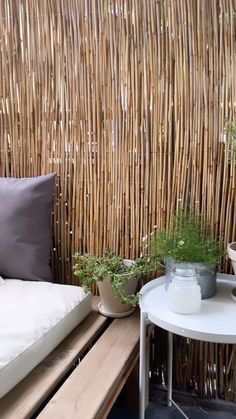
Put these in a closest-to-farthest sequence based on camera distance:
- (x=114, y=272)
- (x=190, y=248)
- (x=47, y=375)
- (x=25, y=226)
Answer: (x=47, y=375) → (x=190, y=248) → (x=114, y=272) → (x=25, y=226)

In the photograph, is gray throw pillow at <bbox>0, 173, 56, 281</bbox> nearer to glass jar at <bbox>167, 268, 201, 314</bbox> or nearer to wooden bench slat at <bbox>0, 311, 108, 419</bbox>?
wooden bench slat at <bbox>0, 311, 108, 419</bbox>

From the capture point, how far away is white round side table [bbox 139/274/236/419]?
1.08 m

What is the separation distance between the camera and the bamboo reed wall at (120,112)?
56.8 inches

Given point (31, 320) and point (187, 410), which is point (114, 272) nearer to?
point (31, 320)

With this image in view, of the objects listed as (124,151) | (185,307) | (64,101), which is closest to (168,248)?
(185,307)

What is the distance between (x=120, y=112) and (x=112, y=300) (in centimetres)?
80

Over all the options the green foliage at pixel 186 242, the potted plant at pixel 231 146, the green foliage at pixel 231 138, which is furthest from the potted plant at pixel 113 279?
the green foliage at pixel 231 138

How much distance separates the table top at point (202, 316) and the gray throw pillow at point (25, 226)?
20.4 inches

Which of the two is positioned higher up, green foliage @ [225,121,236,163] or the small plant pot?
green foliage @ [225,121,236,163]

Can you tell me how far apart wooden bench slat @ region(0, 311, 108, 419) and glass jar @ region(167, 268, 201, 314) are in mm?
370

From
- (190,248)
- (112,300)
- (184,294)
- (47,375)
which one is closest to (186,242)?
(190,248)

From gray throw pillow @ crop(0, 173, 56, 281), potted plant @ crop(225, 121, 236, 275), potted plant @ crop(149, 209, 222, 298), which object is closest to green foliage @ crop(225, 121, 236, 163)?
potted plant @ crop(225, 121, 236, 275)

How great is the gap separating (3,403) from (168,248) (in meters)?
0.74

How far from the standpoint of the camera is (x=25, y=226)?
1562 mm
